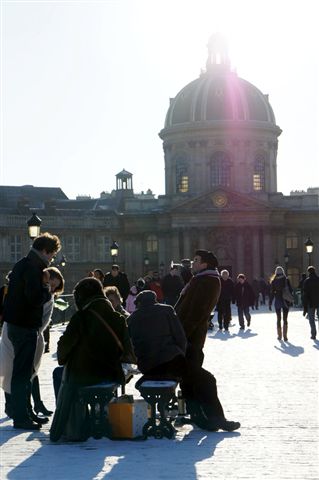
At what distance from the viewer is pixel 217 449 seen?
1058 centimetres

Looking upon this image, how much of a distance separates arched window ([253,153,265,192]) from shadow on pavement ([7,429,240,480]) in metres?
84.1

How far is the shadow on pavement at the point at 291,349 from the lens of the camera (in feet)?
73.8

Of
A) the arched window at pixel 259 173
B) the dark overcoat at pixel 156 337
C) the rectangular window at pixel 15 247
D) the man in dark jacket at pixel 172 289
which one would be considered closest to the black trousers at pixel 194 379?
the dark overcoat at pixel 156 337

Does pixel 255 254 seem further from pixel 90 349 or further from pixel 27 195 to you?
pixel 90 349

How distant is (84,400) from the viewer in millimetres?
11266

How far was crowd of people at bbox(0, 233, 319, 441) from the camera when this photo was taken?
37.5 ft

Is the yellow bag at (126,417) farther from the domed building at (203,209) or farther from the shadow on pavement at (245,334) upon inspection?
the domed building at (203,209)

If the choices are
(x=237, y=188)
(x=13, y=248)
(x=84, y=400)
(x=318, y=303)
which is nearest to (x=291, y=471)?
(x=84, y=400)

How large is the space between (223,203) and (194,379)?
7595 cm

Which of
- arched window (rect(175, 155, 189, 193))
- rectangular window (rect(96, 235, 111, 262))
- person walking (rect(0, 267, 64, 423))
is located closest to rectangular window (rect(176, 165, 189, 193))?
arched window (rect(175, 155, 189, 193))

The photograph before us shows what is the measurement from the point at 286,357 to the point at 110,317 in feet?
34.0

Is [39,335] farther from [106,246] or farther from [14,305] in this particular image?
[106,246]

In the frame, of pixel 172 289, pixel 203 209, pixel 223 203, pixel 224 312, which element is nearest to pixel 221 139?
pixel 223 203

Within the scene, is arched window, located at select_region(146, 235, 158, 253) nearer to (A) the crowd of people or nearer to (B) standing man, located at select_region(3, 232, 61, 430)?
(A) the crowd of people
